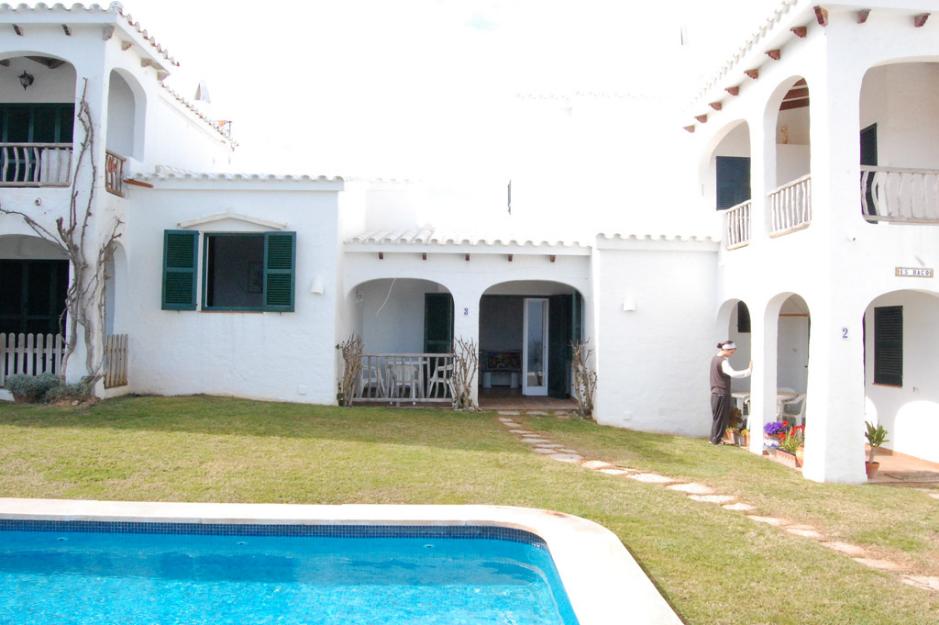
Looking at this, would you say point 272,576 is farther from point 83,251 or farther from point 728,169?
point 728,169

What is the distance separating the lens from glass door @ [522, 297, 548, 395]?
1616 cm

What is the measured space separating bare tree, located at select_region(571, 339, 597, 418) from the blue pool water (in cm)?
694

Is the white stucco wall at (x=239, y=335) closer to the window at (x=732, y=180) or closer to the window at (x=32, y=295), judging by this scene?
the window at (x=32, y=295)

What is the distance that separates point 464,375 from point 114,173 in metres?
7.51

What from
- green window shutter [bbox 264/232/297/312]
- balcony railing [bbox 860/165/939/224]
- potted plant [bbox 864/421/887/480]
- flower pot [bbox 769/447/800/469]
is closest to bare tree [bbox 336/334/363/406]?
green window shutter [bbox 264/232/297/312]

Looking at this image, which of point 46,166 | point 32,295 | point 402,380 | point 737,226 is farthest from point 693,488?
point 32,295

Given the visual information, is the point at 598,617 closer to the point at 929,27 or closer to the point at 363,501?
the point at 363,501

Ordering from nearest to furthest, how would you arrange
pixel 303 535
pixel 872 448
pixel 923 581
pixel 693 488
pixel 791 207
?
pixel 923 581, pixel 303 535, pixel 693 488, pixel 872 448, pixel 791 207

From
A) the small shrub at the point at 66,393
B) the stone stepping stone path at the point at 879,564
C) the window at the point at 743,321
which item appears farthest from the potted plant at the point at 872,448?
the small shrub at the point at 66,393

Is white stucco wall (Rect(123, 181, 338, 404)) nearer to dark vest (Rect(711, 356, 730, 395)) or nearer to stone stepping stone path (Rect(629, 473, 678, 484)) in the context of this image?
stone stepping stone path (Rect(629, 473, 678, 484))

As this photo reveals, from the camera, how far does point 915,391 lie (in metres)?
10.2

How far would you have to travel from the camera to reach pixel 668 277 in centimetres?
1265

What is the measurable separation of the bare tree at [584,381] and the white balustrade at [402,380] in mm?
A: 2458

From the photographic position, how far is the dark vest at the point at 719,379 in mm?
11227
